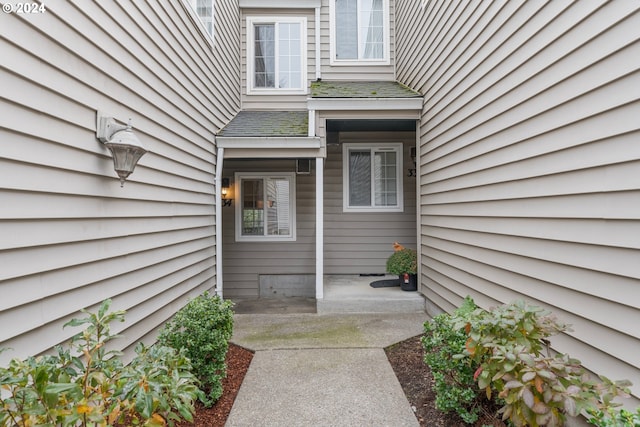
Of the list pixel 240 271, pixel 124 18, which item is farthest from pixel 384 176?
pixel 124 18

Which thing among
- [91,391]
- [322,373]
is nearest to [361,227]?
[322,373]

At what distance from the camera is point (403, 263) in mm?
5543

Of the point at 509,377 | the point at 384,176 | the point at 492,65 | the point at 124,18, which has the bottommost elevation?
the point at 509,377

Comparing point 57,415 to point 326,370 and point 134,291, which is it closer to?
point 134,291

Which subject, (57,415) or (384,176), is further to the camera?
(384,176)

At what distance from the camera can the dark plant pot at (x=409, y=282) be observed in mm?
5504

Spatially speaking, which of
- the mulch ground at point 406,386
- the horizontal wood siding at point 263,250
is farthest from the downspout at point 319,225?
the mulch ground at point 406,386

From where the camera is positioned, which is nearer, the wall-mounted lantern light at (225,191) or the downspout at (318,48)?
the wall-mounted lantern light at (225,191)

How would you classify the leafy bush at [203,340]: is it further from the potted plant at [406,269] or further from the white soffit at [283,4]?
the white soffit at [283,4]

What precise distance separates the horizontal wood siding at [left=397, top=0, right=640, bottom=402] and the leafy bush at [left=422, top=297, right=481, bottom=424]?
0.64 metres

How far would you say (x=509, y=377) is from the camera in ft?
5.74

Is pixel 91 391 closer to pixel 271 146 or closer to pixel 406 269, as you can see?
pixel 271 146

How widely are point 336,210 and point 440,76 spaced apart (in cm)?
323

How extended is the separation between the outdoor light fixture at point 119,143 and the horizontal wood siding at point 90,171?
0.20ft
